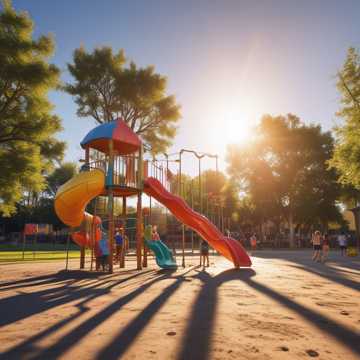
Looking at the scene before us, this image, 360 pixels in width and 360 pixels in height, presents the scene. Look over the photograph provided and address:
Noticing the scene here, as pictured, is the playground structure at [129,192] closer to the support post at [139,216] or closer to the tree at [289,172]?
the support post at [139,216]

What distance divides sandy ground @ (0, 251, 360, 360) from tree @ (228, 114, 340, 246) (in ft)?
127

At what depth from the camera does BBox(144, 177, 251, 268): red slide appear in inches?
632

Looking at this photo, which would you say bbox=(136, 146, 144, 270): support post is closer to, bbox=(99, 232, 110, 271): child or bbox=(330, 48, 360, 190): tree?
bbox=(99, 232, 110, 271): child

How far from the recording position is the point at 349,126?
22.9m

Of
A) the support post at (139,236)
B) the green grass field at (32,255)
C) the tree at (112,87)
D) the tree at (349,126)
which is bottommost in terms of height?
the green grass field at (32,255)

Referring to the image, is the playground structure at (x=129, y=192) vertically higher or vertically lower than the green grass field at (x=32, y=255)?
higher

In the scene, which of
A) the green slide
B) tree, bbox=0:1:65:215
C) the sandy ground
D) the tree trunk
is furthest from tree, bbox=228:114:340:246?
the sandy ground

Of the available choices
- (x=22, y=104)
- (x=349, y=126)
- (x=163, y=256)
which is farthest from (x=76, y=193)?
(x=349, y=126)

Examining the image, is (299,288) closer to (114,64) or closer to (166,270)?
(166,270)

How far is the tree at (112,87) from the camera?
31.1m

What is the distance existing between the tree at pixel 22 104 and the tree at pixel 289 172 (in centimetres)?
3164

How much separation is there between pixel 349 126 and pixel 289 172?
26260mm

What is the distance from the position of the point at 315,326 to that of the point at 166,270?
33.6 ft

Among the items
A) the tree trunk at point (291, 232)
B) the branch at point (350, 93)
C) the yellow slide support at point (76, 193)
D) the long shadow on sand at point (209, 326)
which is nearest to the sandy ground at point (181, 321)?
the long shadow on sand at point (209, 326)
